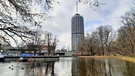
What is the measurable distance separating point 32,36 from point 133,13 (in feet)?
103

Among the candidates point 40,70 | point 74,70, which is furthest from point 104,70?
point 40,70

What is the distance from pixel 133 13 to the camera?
120ft

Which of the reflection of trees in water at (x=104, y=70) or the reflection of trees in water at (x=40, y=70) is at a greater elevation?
the reflection of trees in water at (x=104, y=70)

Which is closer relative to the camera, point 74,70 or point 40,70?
point 74,70

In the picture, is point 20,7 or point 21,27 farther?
point 21,27

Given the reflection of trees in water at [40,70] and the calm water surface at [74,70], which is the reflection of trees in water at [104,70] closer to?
the calm water surface at [74,70]

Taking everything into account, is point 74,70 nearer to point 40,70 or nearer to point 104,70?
point 104,70

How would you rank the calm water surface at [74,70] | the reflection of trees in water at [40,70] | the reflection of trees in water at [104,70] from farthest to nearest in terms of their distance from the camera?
1. the reflection of trees in water at [40,70]
2. the calm water surface at [74,70]
3. the reflection of trees in water at [104,70]

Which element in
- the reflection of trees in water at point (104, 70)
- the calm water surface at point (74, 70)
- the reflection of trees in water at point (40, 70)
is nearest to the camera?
the reflection of trees in water at point (104, 70)

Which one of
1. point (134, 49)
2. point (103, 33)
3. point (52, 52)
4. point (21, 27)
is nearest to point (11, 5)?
point (21, 27)

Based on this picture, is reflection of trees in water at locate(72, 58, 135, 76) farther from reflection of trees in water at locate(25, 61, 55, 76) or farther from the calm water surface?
reflection of trees in water at locate(25, 61, 55, 76)

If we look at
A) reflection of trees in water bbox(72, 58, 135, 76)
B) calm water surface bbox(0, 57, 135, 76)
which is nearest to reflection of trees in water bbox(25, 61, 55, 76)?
calm water surface bbox(0, 57, 135, 76)

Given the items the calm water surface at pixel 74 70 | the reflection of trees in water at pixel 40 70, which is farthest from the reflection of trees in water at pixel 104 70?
the reflection of trees in water at pixel 40 70

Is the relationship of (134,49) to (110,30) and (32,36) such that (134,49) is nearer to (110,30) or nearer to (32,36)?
(32,36)
